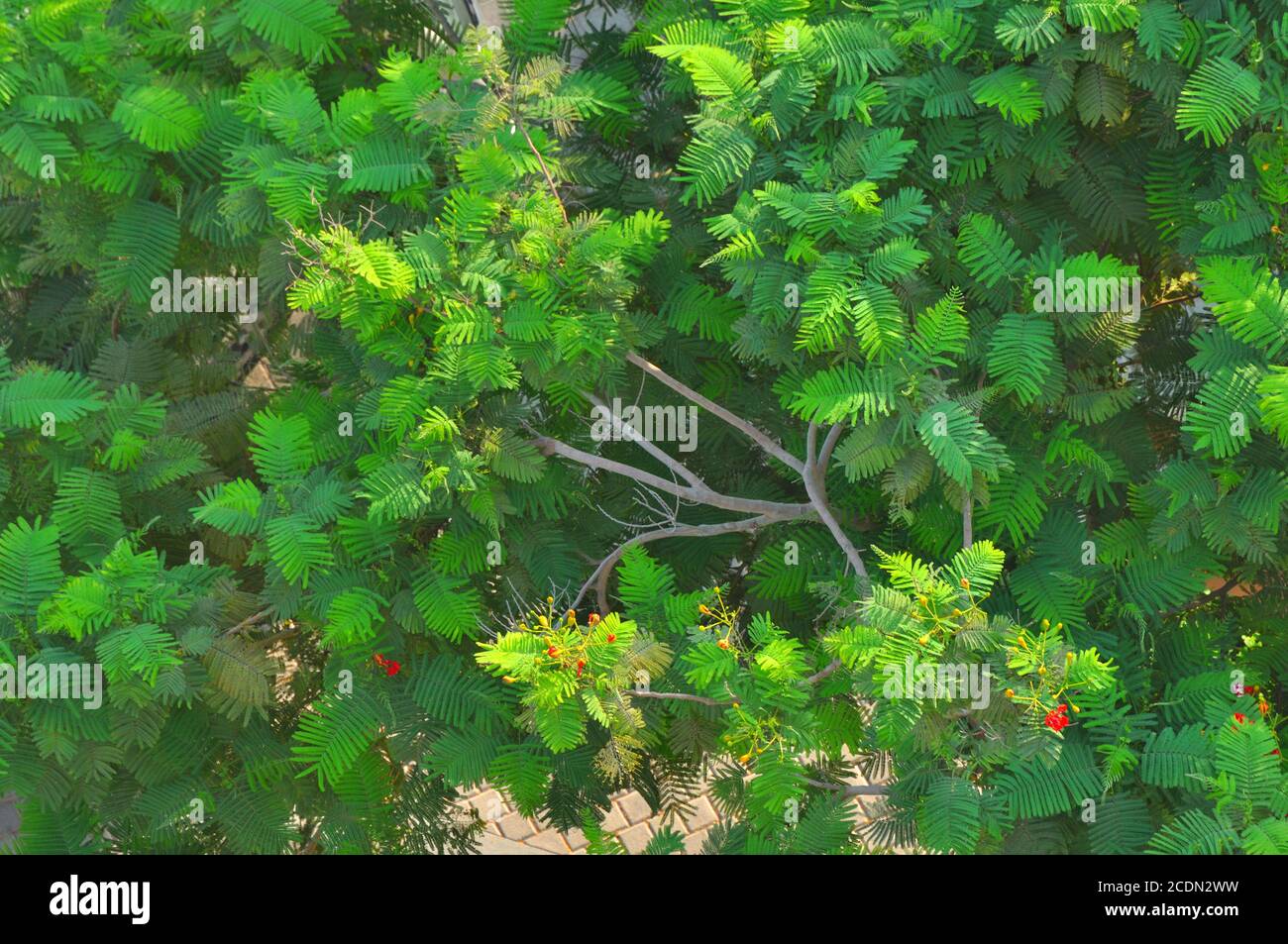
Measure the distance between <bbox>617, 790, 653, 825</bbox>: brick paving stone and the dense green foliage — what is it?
3.56 metres

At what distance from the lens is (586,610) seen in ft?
18.2

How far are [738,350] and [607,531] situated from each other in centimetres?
108

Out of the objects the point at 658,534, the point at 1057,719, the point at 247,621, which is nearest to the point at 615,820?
the point at 247,621

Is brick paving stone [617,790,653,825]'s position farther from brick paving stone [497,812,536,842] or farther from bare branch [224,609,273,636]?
bare branch [224,609,273,636]

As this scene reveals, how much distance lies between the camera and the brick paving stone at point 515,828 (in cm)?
964

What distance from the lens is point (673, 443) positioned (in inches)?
227

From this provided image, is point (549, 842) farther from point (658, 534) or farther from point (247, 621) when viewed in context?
point (658, 534)

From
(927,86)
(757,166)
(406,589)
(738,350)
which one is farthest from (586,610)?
(927,86)

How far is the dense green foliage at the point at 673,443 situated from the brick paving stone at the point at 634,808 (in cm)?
356

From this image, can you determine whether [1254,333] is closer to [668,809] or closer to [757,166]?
[757,166]

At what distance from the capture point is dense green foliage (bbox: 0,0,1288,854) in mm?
4336

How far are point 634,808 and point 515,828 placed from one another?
2.97 feet

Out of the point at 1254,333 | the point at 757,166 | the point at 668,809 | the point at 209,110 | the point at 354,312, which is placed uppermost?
the point at 209,110

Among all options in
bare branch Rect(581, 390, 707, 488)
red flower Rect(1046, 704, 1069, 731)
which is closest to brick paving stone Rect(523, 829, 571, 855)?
bare branch Rect(581, 390, 707, 488)
